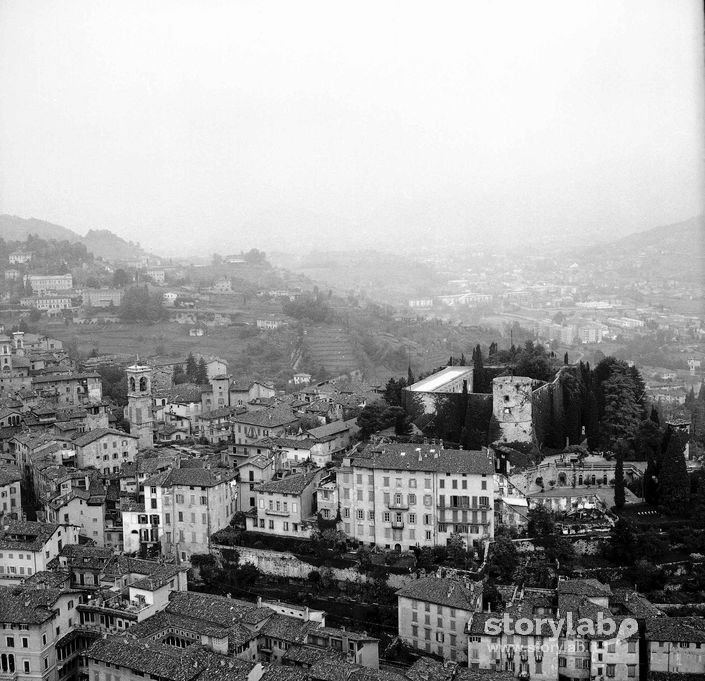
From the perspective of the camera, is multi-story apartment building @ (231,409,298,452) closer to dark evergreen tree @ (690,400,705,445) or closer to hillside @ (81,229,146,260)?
dark evergreen tree @ (690,400,705,445)

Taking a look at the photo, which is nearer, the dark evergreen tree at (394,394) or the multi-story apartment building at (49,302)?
Answer: the dark evergreen tree at (394,394)

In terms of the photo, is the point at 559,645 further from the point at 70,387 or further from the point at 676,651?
the point at 70,387

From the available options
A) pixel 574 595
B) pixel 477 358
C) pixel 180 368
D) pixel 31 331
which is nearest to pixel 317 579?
pixel 574 595

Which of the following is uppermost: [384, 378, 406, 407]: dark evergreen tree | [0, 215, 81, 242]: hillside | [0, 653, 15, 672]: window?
[0, 215, 81, 242]: hillside

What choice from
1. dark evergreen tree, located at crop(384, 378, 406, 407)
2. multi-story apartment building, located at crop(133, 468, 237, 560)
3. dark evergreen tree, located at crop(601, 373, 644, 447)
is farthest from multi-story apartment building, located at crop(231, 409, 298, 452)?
dark evergreen tree, located at crop(601, 373, 644, 447)

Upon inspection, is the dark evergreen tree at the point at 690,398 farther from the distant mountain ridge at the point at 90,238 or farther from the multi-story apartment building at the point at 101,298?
the distant mountain ridge at the point at 90,238

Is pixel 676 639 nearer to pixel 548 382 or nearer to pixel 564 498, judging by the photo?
pixel 564 498

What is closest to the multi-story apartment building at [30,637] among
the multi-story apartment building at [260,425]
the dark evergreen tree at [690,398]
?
the multi-story apartment building at [260,425]
